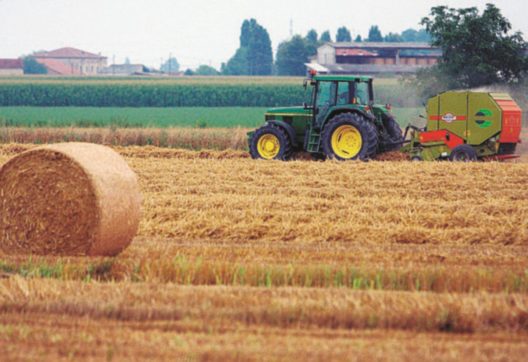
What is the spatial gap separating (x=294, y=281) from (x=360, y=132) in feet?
33.0

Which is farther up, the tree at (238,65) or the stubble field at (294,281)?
the tree at (238,65)

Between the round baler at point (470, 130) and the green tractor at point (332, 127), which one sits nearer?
the green tractor at point (332, 127)

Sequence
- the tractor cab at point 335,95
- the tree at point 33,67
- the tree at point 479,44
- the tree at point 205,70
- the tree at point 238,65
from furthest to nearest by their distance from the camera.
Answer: the tree at point 205,70 → the tree at point 238,65 → the tree at point 33,67 → the tree at point 479,44 → the tractor cab at point 335,95

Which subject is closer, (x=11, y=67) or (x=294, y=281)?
(x=294, y=281)

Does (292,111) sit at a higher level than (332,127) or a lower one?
higher

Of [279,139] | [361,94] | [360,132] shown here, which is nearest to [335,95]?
[361,94]

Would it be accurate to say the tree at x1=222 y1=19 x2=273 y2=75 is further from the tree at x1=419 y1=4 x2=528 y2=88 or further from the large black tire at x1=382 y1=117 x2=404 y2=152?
the large black tire at x1=382 y1=117 x2=404 y2=152

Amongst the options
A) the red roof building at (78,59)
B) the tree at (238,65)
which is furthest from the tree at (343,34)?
the red roof building at (78,59)

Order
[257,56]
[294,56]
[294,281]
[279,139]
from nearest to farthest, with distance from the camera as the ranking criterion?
[294,281] → [279,139] → [294,56] → [257,56]

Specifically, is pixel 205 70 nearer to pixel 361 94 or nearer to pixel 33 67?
pixel 33 67

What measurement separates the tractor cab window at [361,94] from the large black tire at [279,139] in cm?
164

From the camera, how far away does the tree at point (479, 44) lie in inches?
1242

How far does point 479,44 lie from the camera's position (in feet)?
105

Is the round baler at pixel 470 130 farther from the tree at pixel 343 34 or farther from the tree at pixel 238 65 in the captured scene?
the tree at pixel 343 34
